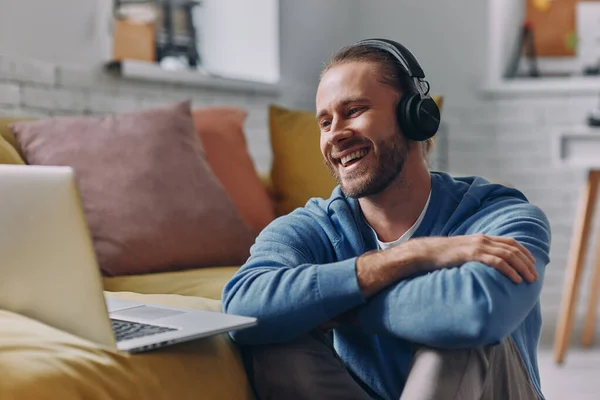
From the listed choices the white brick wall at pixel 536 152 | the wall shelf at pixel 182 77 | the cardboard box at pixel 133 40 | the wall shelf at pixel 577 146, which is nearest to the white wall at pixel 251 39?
the wall shelf at pixel 182 77

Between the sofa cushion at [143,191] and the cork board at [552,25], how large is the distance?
2.51 meters

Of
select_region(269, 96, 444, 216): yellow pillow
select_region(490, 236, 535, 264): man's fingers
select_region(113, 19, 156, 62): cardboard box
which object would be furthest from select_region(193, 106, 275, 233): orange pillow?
select_region(490, 236, 535, 264): man's fingers

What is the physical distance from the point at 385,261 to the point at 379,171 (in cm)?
24

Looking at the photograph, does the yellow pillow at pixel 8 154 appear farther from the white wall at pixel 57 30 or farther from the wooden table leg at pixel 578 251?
the wooden table leg at pixel 578 251

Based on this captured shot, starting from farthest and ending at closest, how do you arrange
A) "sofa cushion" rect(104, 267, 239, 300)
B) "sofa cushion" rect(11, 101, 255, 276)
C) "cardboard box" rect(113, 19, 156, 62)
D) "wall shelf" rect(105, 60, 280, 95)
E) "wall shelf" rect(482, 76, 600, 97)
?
"wall shelf" rect(482, 76, 600, 97)
"cardboard box" rect(113, 19, 156, 62)
"wall shelf" rect(105, 60, 280, 95)
"sofa cushion" rect(11, 101, 255, 276)
"sofa cushion" rect(104, 267, 239, 300)

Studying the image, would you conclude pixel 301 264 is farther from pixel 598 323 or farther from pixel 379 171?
pixel 598 323

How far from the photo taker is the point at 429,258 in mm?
1310

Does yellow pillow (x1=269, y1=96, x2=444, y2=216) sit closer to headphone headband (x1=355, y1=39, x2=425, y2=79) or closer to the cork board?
headphone headband (x1=355, y1=39, x2=425, y2=79)

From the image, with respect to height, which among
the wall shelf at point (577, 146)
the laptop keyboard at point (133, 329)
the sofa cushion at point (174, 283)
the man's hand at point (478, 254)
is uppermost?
the man's hand at point (478, 254)

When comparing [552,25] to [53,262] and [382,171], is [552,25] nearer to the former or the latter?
[382,171]

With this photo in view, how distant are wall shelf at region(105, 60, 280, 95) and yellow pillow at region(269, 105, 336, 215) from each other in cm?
55

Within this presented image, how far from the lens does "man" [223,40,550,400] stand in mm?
1233

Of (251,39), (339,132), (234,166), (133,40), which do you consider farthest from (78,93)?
(339,132)

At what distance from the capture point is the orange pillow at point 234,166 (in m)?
2.54
